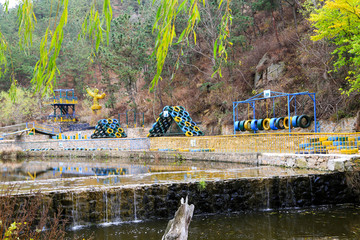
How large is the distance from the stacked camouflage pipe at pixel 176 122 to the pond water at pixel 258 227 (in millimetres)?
15937

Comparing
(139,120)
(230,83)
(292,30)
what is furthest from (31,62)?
→ (292,30)

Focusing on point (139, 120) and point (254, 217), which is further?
point (139, 120)

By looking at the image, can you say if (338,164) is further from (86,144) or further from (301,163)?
(86,144)

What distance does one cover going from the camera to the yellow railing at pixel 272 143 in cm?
1459

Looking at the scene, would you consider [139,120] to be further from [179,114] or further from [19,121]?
[19,121]

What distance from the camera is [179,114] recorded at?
28078 mm

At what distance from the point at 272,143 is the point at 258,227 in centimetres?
1061

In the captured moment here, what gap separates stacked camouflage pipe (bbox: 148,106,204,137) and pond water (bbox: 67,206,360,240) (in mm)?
15937

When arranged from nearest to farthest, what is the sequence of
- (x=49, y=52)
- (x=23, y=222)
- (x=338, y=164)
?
1. (x=49, y=52)
2. (x=23, y=222)
3. (x=338, y=164)

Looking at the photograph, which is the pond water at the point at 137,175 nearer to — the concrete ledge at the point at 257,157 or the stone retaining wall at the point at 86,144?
the concrete ledge at the point at 257,157

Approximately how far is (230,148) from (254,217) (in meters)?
10.5

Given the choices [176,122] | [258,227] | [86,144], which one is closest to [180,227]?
[258,227]

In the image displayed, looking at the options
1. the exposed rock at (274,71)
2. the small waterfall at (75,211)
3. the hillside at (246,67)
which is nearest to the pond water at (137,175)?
the small waterfall at (75,211)

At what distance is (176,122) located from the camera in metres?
27.3
